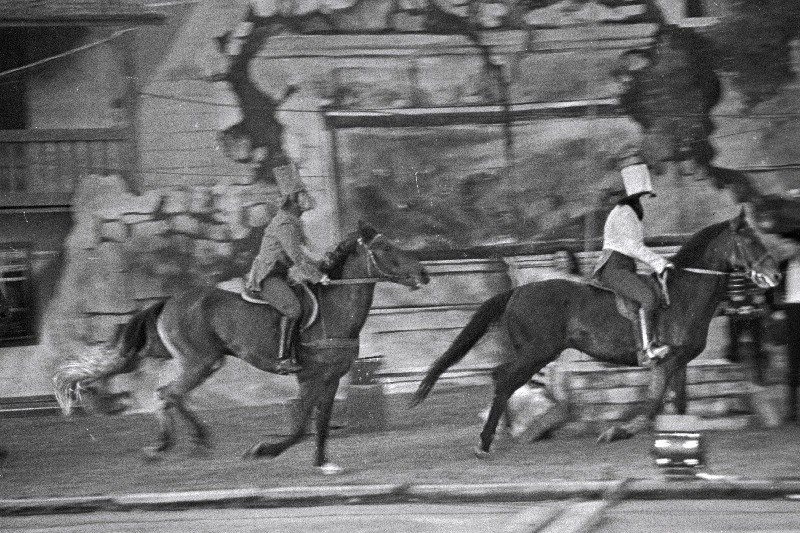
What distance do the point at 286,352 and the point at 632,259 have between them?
9.99 ft

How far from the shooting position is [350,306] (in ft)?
39.2

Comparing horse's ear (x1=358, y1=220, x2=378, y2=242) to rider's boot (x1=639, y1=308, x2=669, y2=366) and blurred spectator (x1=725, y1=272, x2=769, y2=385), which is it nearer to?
rider's boot (x1=639, y1=308, x2=669, y2=366)

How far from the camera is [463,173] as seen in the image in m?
14.2

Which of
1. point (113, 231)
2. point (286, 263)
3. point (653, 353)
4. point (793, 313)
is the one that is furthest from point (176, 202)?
point (793, 313)

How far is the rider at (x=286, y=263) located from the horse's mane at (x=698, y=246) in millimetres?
3073

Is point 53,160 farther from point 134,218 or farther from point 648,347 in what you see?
point 648,347

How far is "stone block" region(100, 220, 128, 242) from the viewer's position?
14094mm

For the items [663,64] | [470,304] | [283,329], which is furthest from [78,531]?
[663,64]

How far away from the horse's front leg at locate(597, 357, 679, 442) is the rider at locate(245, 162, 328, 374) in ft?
9.52

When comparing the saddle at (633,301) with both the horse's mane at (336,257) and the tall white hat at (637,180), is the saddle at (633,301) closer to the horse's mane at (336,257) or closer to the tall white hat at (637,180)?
the tall white hat at (637,180)

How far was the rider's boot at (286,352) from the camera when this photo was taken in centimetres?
1192

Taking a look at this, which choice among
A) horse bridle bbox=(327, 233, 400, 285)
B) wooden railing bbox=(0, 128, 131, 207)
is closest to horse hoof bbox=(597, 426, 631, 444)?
horse bridle bbox=(327, 233, 400, 285)

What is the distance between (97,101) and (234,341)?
3.41m

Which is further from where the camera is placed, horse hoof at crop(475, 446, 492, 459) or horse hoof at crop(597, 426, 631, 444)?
horse hoof at crop(597, 426, 631, 444)
